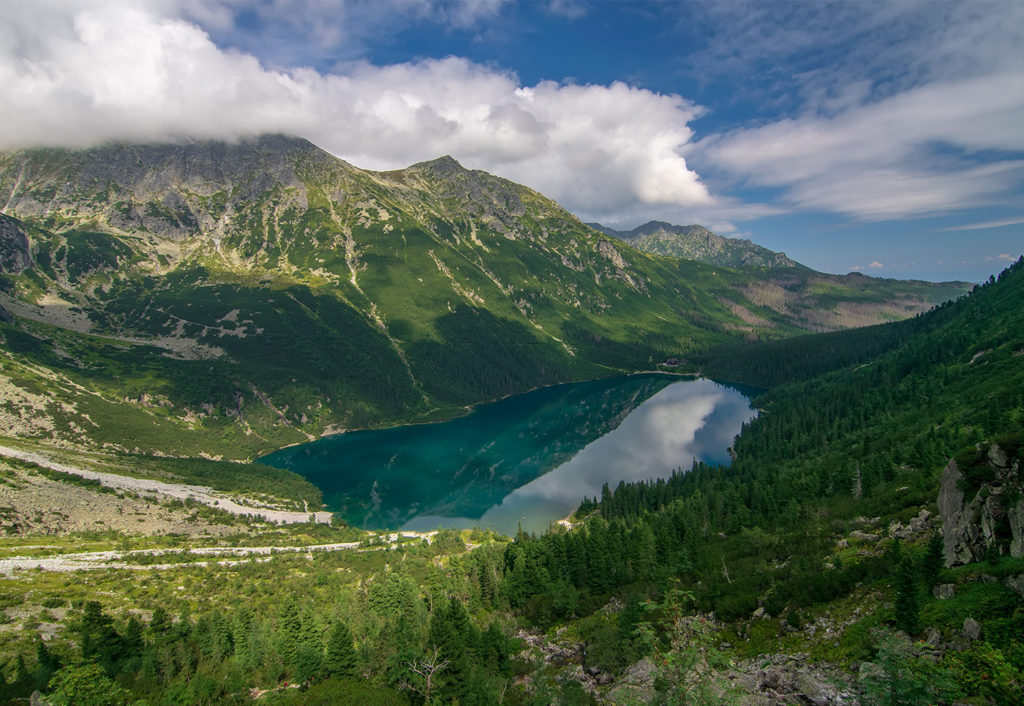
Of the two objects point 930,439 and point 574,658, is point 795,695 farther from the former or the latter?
point 930,439

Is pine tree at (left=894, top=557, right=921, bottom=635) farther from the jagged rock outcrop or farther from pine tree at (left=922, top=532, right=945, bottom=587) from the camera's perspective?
the jagged rock outcrop

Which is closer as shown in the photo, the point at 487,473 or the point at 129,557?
the point at 129,557

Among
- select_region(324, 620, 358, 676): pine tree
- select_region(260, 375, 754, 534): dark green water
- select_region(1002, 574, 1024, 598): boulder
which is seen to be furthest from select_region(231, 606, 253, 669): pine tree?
select_region(260, 375, 754, 534): dark green water

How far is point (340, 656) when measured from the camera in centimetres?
4394

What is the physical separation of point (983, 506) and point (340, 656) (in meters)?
50.7

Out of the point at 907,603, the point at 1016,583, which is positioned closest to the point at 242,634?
the point at 907,603

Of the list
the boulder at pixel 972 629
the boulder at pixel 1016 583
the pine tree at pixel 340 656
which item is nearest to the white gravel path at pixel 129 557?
the pine tree at pixel 340 656

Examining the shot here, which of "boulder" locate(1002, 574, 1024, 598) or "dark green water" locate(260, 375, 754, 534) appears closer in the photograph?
"boulder" locate(1002, 574, 1024, 598)

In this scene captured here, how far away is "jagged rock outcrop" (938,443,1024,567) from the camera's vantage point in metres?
27.5

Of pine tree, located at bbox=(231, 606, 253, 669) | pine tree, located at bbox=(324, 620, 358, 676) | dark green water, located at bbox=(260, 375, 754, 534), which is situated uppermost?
dark green water, located at bbox=(260, 375, 754, 534)

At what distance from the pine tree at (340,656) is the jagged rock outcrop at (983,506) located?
47.1m

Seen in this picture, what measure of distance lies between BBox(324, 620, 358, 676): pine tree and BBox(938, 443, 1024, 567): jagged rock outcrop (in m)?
47.1

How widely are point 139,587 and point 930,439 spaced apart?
126058 mm

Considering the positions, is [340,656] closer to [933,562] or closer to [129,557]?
[933,562]
